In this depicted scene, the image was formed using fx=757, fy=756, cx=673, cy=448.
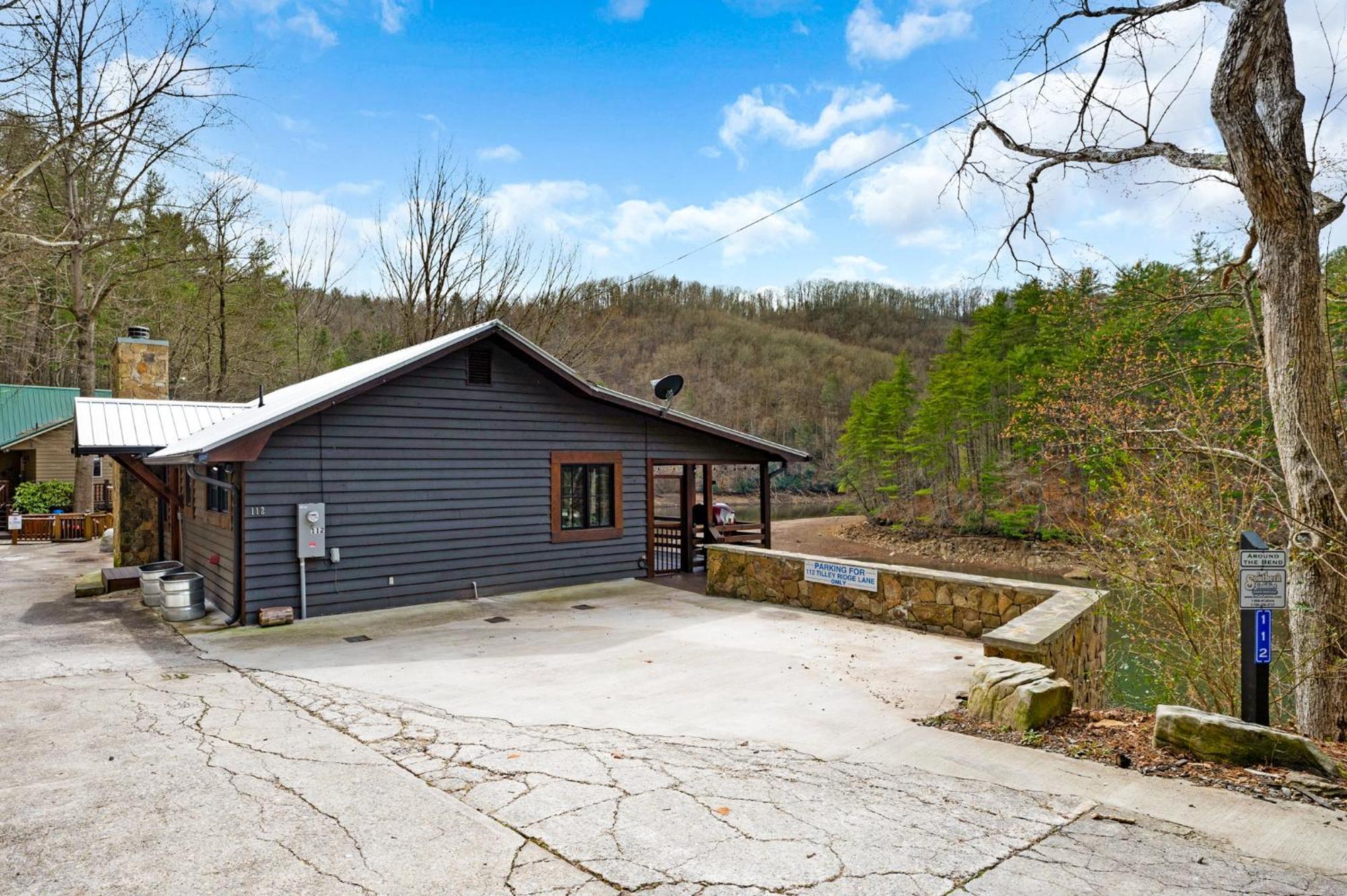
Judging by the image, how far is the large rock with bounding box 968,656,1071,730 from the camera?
450cm

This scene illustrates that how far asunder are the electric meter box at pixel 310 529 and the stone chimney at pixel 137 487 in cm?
546

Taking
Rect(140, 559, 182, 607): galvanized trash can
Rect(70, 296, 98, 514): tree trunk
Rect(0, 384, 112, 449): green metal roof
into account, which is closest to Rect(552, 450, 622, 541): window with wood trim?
Rect(140, 559, 182, 607): galvanized trash can

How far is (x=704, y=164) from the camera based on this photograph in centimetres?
1711

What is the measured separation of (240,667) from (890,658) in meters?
5.59

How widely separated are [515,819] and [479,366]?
7.60 meters

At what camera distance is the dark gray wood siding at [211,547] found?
8602 mm

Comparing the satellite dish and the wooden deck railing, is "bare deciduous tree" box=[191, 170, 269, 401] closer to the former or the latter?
the wooden deck railing

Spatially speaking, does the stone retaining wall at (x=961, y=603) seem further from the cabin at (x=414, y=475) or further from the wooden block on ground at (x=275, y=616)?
the wooden block on ground at (x=275, y=616)

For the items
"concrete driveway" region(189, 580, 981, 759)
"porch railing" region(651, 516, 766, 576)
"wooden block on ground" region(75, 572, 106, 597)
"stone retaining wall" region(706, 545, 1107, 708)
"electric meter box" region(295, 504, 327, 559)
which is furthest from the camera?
"porch railing" region(651, 516, 766, 576)

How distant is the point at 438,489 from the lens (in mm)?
9758

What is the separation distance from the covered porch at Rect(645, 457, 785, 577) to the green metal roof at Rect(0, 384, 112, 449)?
66.4 feet

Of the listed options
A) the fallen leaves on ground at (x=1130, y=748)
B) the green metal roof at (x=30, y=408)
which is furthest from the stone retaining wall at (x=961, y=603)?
the green metal roof at (x=30, y=408)

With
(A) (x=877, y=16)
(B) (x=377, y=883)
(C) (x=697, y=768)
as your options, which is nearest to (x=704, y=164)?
(A) (x=877, y=16)

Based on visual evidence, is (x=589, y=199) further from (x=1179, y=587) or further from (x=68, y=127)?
(x=1179, y=587)
